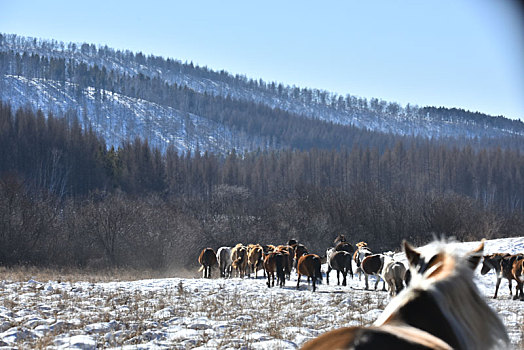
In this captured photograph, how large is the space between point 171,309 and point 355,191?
184 ft

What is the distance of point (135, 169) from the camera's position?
93.5 m

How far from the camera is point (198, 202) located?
71750 mm

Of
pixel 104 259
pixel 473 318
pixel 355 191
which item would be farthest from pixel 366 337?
pixel 355 191

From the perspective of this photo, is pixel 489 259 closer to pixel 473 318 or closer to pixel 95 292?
pixel 95 292

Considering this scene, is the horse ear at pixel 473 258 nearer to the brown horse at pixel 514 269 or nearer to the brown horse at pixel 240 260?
the brown horse at pixel 514 269

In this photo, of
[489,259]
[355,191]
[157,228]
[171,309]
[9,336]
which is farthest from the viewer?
[355,191]

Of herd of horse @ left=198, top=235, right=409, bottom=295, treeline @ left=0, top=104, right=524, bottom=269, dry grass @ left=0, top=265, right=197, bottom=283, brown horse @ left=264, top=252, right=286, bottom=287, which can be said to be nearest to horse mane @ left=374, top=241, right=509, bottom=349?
herd of horse @ left=198, top=235, right=409, bottom=295

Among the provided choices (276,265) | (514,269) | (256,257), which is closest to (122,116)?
(256,257)

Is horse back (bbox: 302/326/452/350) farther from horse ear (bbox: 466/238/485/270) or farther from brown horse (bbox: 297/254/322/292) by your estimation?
brown horse (bbox: 297/254/322/292)

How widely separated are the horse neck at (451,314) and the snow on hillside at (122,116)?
145 meters

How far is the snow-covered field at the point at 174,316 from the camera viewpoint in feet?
28.1

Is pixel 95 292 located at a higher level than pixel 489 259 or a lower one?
lower

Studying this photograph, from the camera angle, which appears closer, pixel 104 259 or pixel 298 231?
pixel 104 259

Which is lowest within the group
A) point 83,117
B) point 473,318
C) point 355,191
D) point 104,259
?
point 104,259
